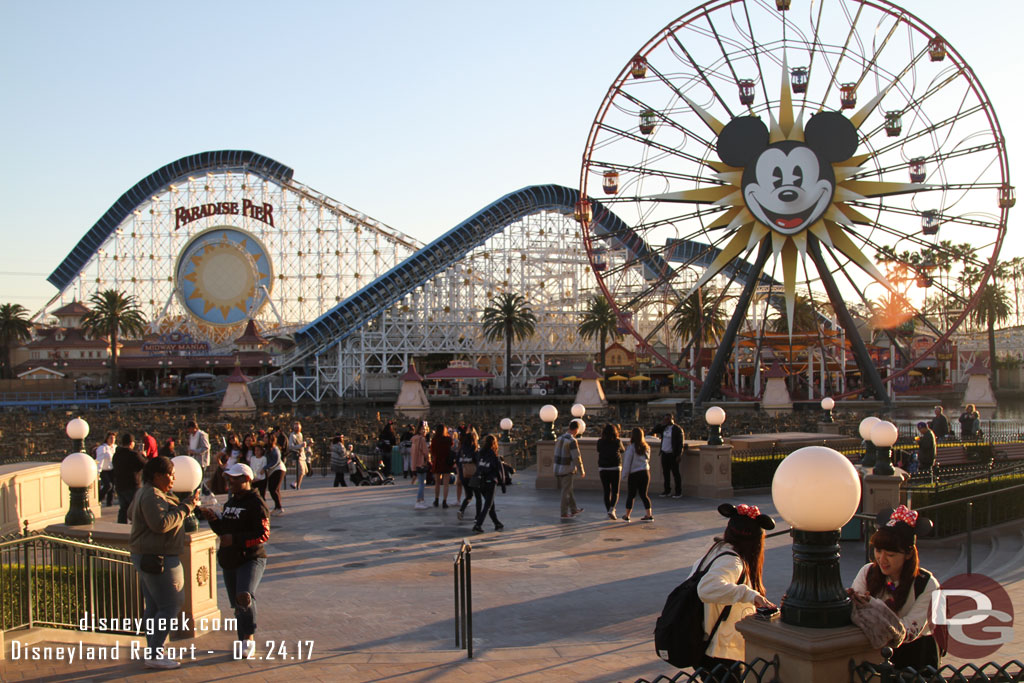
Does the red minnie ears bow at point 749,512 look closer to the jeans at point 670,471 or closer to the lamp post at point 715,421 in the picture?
the jeans at point 670,471

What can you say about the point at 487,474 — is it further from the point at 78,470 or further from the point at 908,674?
the point at 908,674

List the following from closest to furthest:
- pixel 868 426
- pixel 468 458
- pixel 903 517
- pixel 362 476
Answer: pixel 903 517 < pixel 868 426 < pixel 468 458 < pixel 362 476

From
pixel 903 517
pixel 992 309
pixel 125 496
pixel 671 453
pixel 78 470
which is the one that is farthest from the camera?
pixel 992 309

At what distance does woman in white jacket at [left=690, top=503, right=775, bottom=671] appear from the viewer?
17.5 ft

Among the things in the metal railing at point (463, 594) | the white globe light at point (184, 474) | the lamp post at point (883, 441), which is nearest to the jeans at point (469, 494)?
the metal railing at point (463, 594)

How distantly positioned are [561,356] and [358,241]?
1877 cm

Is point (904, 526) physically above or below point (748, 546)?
above

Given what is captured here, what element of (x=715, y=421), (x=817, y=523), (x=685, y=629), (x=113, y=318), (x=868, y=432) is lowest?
(x=685, y=629)

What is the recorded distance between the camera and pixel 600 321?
70188 millimetres

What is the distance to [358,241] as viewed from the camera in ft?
229

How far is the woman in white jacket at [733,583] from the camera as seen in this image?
5.32m

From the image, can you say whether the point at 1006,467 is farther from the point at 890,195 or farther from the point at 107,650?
the point at 890,195

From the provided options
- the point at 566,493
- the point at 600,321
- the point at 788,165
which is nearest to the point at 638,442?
the point at 566,493

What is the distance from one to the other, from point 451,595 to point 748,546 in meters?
5.12
